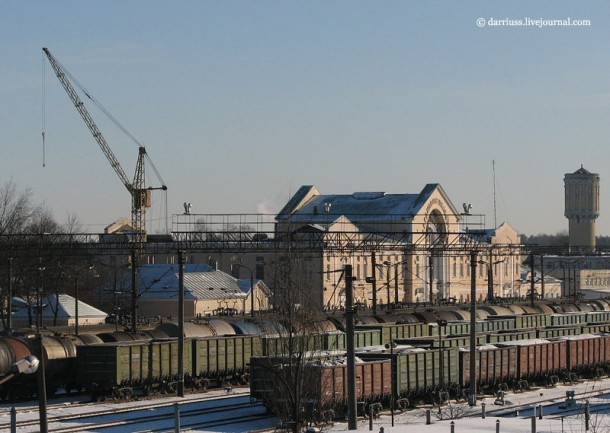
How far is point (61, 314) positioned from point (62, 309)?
52 centimetres

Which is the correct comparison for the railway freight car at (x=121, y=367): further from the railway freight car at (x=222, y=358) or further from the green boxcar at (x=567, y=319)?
the green boxcar at (x=567, y=319)

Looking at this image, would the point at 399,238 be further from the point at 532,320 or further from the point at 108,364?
the point at 108,364

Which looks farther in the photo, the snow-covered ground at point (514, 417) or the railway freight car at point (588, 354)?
the railway freight car at point (588, 354)

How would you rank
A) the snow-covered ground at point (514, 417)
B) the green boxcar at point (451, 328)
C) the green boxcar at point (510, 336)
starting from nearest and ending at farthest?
the snow-covered ground at point (514, 417) → the green boxcar at point (510, 336) → the green boxcar at point (451, 328)

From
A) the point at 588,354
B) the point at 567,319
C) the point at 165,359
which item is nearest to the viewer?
the point at 165,359

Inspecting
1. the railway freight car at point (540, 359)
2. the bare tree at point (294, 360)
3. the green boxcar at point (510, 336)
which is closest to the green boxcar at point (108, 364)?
the bare tree at point (294, 360)

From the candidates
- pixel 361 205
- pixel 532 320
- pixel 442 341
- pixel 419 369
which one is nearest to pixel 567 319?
pixel 532 320

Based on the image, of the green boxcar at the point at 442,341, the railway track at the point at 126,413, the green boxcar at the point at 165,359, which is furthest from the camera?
the green boxcar at the point at 442,341

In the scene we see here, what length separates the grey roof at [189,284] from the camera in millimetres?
107575

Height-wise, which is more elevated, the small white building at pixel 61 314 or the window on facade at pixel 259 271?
the window on facade at pixel 259 271

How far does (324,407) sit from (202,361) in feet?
37.2

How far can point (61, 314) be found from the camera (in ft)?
303

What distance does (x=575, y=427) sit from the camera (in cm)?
3556

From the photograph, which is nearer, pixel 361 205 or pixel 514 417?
pixel 514 417
